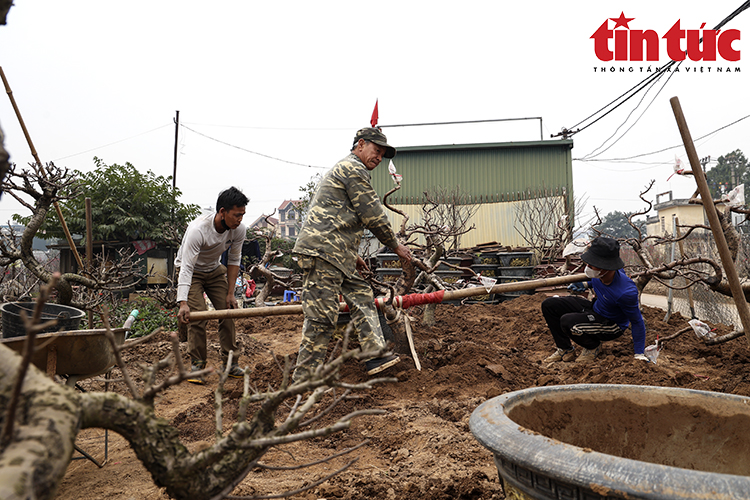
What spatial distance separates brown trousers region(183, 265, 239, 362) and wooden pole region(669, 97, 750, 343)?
406 centimetres

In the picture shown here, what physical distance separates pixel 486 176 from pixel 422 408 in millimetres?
14491

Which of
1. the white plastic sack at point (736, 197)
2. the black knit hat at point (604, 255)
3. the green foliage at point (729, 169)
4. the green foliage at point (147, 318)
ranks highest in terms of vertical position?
the green foliage at point (729, 169)

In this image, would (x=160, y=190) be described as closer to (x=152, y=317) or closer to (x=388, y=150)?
(x=152, y=317)

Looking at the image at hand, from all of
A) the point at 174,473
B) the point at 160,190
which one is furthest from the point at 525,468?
the point at 160,190

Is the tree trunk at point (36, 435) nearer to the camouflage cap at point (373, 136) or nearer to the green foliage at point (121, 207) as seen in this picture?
the camouflage cap at point (373, 136)

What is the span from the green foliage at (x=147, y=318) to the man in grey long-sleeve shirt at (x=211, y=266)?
9.08 feet

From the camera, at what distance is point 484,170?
16.7 m

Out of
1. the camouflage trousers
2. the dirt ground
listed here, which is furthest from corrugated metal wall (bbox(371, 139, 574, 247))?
the camouflage trousers

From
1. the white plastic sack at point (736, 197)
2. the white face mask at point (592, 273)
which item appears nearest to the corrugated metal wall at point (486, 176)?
the white face mask at point (592, 273)

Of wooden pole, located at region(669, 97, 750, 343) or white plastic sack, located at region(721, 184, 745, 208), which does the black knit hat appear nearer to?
white plastic sack, located at region(721, 184, 745, 208)

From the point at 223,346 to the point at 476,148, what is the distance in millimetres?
14098

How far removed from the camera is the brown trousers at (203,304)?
455 centimetres

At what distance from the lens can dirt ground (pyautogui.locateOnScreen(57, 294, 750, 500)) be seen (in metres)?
2.13

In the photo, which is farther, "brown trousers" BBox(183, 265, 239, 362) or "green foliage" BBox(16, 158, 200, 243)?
"green foliage" BBox(16, 158, 200, 243)
